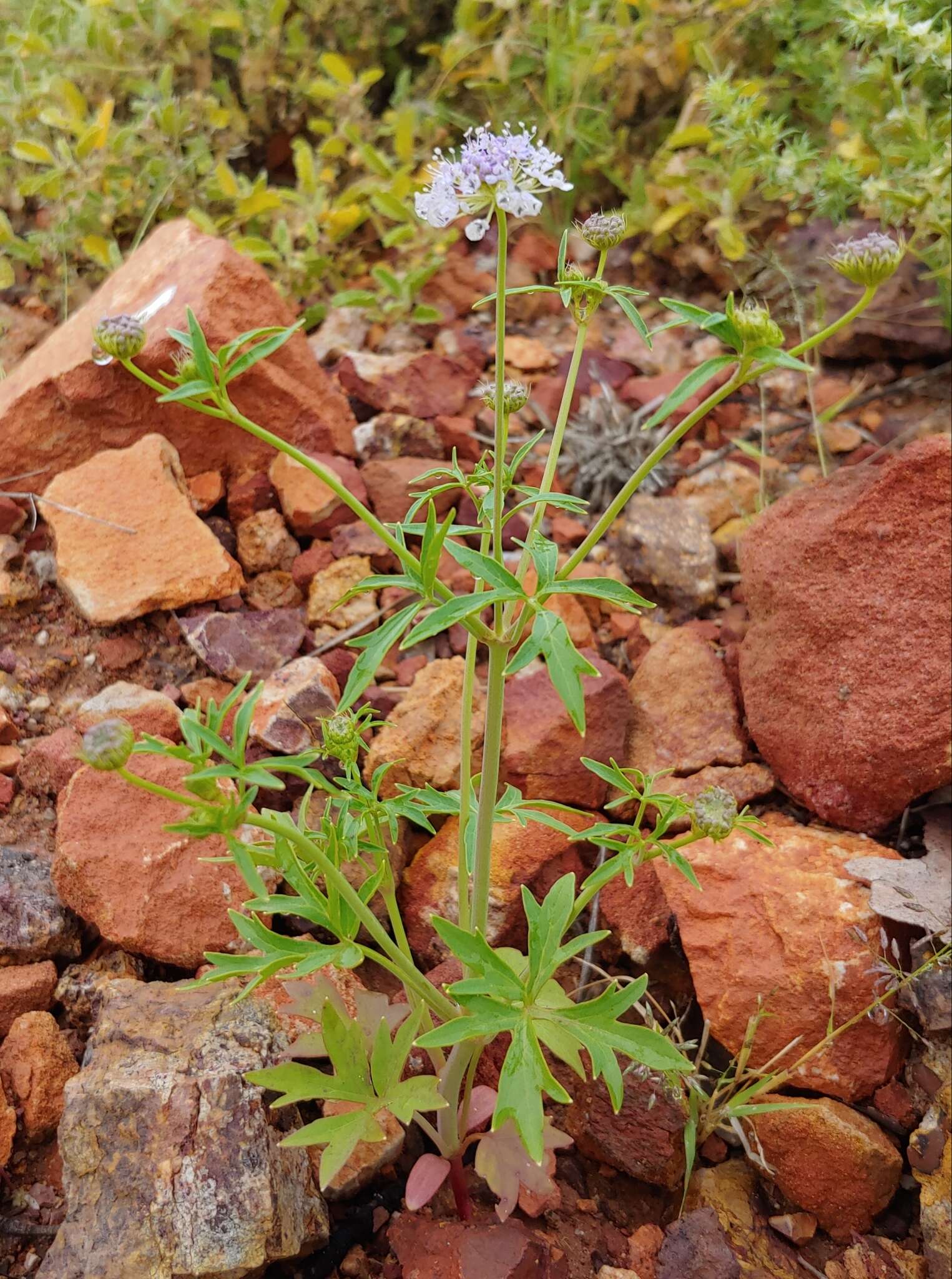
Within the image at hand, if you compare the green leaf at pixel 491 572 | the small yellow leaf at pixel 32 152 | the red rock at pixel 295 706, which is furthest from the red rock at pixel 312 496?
the small yellow leaf at pixel 32 152

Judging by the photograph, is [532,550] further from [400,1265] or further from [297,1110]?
[400,1265]

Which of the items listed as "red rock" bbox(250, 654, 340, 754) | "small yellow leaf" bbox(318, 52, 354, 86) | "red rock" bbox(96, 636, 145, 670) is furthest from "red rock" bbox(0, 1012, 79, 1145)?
"small yellow leaf" bbox(318, 52, 354, 86)

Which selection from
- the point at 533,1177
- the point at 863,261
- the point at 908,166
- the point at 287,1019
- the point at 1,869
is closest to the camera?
the point at 863,261

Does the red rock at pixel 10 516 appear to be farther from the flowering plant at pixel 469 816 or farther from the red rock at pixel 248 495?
the flowering plant at pixel 469 816

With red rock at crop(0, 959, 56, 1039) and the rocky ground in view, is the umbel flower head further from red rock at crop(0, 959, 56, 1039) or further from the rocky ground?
red rock at crop(0, 959, 56, 1039)

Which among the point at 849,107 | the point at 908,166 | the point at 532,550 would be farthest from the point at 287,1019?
the point at 849,107

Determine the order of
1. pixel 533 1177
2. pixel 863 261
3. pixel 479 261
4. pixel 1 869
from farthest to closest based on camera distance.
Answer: pixel 479 261 → pixel 1 869 → pixel 533 1177 → pixel 863 261

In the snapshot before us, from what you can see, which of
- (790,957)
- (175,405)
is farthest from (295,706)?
(790,957)
